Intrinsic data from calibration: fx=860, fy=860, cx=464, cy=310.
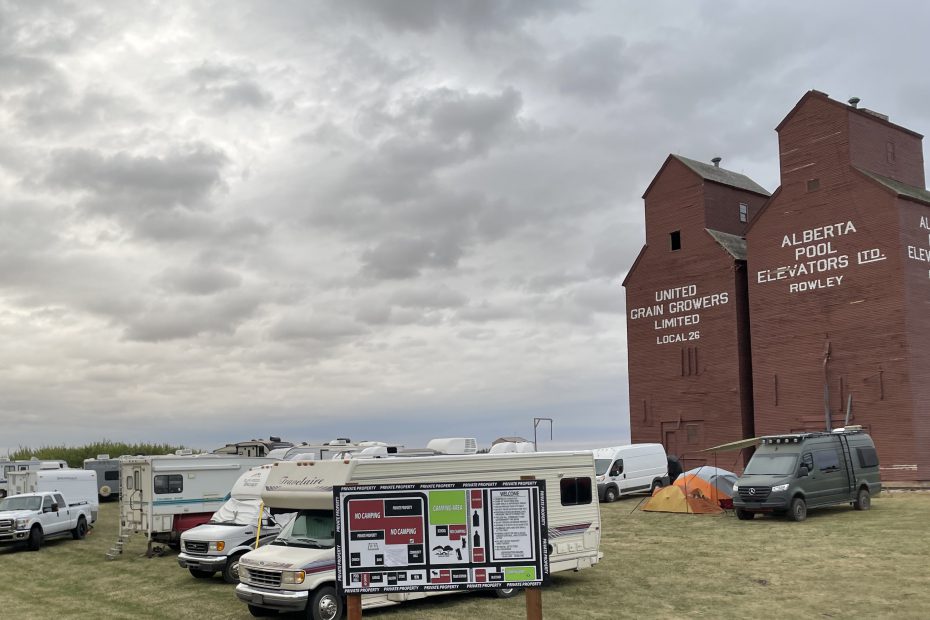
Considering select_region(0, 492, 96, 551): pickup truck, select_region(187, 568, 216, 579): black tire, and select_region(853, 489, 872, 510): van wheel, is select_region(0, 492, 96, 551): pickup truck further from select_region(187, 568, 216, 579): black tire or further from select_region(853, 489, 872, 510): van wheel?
select_region(853, 489, 872, 510): van wheel

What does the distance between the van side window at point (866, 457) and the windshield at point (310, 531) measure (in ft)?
67.5

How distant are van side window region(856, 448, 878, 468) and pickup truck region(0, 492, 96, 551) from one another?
27281 mm

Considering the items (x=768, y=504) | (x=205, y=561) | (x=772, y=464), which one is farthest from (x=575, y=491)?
(x=772, y=464)

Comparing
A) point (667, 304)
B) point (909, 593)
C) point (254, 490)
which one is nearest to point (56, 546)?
point (254, 490)

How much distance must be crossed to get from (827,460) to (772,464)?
6.37ft

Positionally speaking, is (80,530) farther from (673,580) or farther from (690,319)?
(690,319)

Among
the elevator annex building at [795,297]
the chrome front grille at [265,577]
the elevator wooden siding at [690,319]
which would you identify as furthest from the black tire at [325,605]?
the elevator wooden siding at [690,319]

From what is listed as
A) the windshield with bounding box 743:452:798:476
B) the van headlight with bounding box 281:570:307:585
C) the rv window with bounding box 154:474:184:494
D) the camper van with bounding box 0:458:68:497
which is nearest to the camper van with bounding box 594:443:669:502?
the windshield with bounding box 743:452:798:476

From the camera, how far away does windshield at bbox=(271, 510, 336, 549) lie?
49.3ft

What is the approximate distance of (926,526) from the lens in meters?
24.5

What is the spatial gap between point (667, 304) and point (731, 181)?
337 inches

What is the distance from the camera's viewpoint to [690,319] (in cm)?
4591

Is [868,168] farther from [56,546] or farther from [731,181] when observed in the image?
[56,546]

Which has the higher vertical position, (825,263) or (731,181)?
(731,181)
